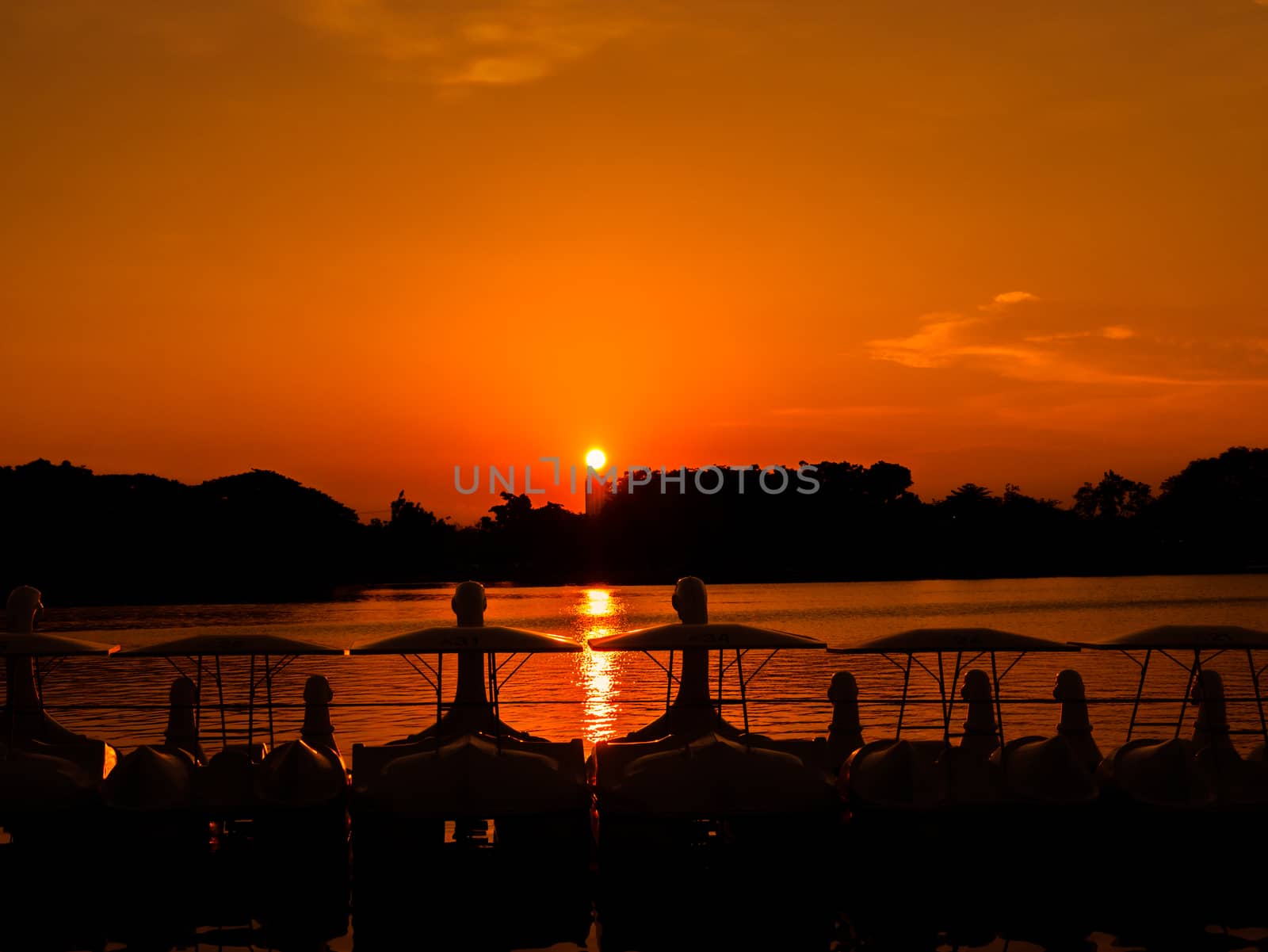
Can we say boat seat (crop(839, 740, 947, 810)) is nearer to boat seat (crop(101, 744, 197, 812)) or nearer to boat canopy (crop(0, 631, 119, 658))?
boat seat (crop(101, 744, 197, 812))

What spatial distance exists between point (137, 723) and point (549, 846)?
102ft

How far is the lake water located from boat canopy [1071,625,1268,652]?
54.5ft

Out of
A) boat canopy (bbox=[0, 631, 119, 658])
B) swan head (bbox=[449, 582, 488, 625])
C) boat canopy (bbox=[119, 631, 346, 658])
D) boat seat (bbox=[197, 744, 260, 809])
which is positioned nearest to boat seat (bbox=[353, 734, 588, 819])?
boat seat (bbox=[197, 744, 260, 809])

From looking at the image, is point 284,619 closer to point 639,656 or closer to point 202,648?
point 639,656

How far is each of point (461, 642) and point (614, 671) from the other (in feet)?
187

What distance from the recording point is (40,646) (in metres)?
21.8

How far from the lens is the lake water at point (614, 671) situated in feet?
157

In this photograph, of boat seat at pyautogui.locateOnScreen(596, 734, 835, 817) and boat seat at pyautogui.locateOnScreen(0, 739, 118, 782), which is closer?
boat seat at pyautogui.locateOnScreen(596, 734, 835, 817)

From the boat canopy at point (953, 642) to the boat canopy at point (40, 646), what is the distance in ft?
39.1

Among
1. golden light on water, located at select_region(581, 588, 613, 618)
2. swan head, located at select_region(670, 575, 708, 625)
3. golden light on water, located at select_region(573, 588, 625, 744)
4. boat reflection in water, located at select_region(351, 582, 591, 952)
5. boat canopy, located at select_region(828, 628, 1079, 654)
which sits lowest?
golden light on water, located at select_region(573, 588, 625, 744)

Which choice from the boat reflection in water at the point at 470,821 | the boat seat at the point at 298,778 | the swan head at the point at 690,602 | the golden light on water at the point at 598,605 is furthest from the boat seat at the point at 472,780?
the golden light on water at the point at 598,605

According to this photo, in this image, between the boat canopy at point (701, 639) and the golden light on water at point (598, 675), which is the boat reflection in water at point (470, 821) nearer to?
the boat canopy at point (701, 639)

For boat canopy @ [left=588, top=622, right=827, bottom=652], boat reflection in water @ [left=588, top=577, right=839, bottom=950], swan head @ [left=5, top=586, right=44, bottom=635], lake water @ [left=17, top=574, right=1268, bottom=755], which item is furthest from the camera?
lake water @ [left=17, top=574, right=1268, bottom=755]

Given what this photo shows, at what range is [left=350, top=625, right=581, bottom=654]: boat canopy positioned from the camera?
21125mm
